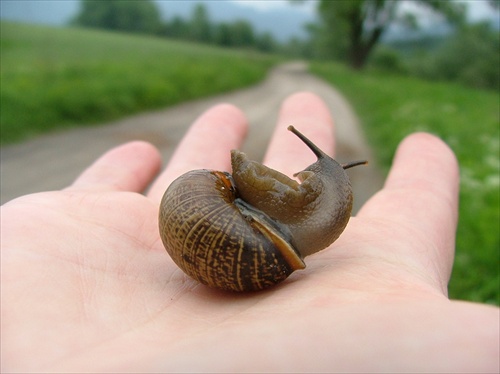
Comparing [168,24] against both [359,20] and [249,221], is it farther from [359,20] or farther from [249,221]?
[359,20]

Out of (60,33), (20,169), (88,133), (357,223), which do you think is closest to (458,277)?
(357,223)

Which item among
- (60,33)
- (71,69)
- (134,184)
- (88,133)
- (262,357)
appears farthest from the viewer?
(71,69)

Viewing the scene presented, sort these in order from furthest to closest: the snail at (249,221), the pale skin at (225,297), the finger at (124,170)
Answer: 1. the finger at (124,170)
2. the snail at (249,221)
3. the pale skin at (225,297)

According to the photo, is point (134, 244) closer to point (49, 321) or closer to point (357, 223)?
point (49, 321)

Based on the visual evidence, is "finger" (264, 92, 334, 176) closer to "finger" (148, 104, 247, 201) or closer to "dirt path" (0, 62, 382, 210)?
"finger" (148, 104, 247, 201)

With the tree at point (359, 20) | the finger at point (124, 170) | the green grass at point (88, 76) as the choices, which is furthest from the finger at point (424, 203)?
the tree at point (359, 20)

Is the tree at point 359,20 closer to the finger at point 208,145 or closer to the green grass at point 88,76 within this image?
the green grass at point 88,76

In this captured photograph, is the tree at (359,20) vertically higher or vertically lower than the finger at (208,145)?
higher
